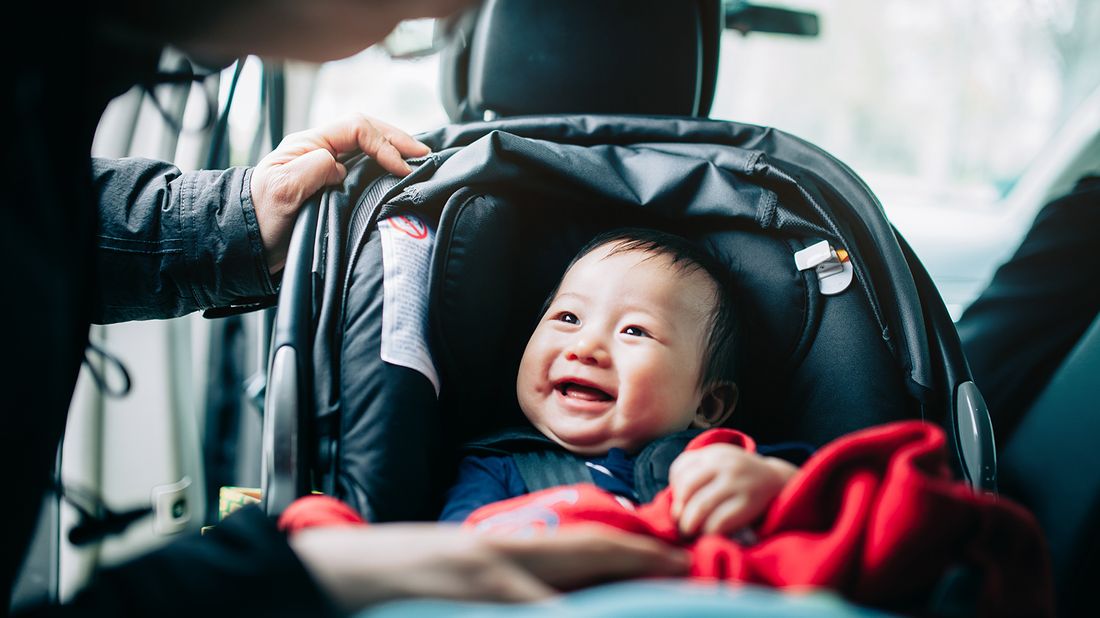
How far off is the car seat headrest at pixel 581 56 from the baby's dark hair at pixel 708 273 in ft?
1.15

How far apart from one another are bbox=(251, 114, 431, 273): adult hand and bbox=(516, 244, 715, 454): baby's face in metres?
0.33

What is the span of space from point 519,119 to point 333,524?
75cm

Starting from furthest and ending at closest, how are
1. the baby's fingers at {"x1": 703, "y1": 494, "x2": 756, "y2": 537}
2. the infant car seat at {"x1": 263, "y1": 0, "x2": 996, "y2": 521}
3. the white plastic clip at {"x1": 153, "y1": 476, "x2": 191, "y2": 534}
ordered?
the white plastic clip at {"x1": 153, "y1": 476, "x2": 191, "y2": 534} → the infant car seat at {"x1": 263, "y1": 0, "x2": 996, "y2": 521} → the baby's fingers at {"x1": 703, "y1": 494, "x2": 756, "y2": 537}

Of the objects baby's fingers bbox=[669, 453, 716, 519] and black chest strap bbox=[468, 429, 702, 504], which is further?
black chest strap bbox=[468, 429, 702, 504]

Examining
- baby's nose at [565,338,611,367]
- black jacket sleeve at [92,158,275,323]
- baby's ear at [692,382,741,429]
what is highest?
black jacket sleeve at [92,158,275,323]

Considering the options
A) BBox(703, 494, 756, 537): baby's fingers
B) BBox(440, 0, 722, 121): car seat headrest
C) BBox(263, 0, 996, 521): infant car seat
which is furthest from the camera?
BBox(440, 0, 722, 121): car seat headrest

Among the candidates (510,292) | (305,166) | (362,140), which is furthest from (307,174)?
(510,292)

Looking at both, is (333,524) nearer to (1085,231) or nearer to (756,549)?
Answer: (756,549)

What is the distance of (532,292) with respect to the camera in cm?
131

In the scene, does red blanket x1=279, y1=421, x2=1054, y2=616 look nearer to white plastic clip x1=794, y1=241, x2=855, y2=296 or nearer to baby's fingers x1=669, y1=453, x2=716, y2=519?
baby's fingers x1=669, y1=453, x2=716, y2=519

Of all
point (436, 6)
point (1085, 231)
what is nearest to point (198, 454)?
point (436, 6)

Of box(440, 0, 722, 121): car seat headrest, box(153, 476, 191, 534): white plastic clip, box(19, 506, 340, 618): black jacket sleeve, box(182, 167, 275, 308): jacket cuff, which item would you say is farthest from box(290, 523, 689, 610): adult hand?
box(153, 476, 191, 534): white plastic clip

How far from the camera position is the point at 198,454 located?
1.76 metres

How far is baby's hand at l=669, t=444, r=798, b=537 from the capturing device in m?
0.78
